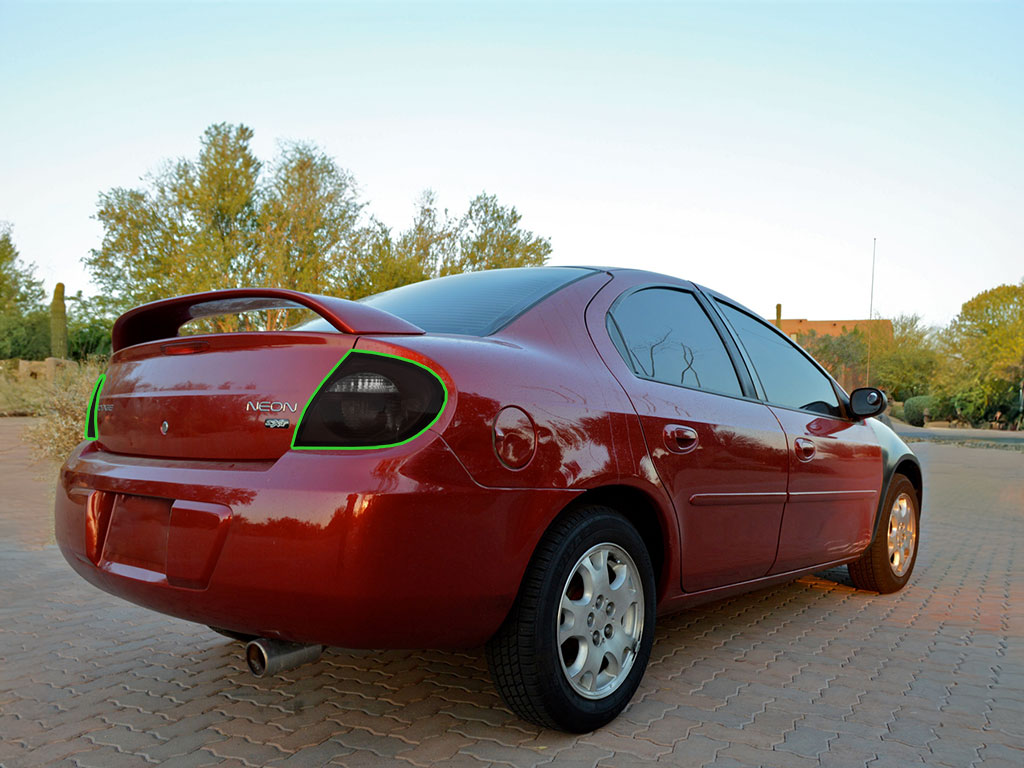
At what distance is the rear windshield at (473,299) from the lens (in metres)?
2.84

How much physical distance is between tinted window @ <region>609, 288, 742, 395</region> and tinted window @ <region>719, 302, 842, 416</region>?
292 millimetres

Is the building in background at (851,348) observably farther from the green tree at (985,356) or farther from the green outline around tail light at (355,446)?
the green outline around tail light at (355,446)

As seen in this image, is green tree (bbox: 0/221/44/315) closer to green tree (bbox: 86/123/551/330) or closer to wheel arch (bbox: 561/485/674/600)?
green tree (bbox: 86/123/551/330)

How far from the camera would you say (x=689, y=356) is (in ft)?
11.4

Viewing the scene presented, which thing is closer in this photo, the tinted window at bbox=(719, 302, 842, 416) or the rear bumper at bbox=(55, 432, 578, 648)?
the rear bumper at bbox=(55, 432, 578, 648)

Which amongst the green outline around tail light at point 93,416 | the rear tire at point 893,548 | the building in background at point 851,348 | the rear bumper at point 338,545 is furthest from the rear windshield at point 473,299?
the building in background at point 851,348

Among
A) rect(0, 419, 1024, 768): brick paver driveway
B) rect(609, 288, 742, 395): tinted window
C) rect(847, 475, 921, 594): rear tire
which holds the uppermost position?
rect(609, 288, 742, 395): tinted window

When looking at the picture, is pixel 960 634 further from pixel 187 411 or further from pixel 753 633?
pixel 187 411

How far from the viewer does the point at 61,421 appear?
11.0 metres

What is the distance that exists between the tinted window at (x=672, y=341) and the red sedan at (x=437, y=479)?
0.02 m

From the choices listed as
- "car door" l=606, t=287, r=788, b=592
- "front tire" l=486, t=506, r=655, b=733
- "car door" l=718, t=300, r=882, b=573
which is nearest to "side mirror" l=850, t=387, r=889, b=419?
"car door" l=718, t=300, r=882, b=573

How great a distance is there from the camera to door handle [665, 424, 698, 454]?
10.00 feet

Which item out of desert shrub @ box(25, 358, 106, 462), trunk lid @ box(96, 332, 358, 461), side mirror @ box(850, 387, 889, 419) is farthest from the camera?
desert shrub @ box(25, 358, 106, 462)

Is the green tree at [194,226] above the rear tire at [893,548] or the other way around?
above
